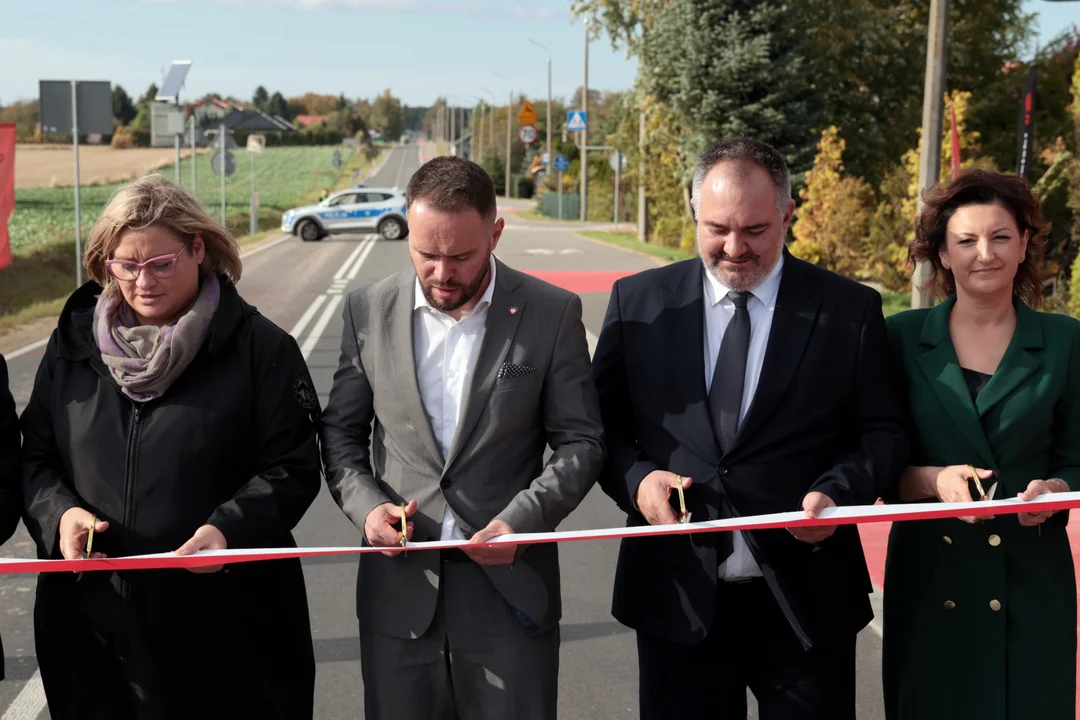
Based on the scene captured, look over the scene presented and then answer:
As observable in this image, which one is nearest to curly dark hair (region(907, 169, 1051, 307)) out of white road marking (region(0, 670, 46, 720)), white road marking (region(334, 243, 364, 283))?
white road marking (region(0, 670, 46, 720))

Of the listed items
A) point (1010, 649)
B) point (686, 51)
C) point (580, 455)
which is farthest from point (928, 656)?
point (686, 51)

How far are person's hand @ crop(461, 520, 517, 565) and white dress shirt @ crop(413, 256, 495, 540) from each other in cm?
11

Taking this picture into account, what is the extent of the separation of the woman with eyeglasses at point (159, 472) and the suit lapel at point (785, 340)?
121 cm

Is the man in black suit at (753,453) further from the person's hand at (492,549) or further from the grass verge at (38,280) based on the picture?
the grass verge at (38,280)

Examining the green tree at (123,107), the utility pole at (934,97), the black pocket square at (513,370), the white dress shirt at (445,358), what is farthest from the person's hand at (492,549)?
the green tree at (123,107)

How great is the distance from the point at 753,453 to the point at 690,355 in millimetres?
313

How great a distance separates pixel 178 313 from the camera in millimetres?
3252

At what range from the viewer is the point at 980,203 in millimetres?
3447

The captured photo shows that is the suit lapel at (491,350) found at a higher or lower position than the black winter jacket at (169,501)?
higher

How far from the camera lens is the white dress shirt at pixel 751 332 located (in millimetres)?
3297

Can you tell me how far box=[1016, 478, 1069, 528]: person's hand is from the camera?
3.22 m

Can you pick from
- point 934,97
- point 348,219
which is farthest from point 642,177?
point 934,97

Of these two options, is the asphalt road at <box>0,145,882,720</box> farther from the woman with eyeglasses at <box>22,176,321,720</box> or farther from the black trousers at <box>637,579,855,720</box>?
the woman with eyeglasses at <box>22,176,321,720</box>

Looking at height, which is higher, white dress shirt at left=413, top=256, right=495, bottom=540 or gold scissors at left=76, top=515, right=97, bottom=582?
white dress shirt at left=413, top=256, right=495, bottom=540
